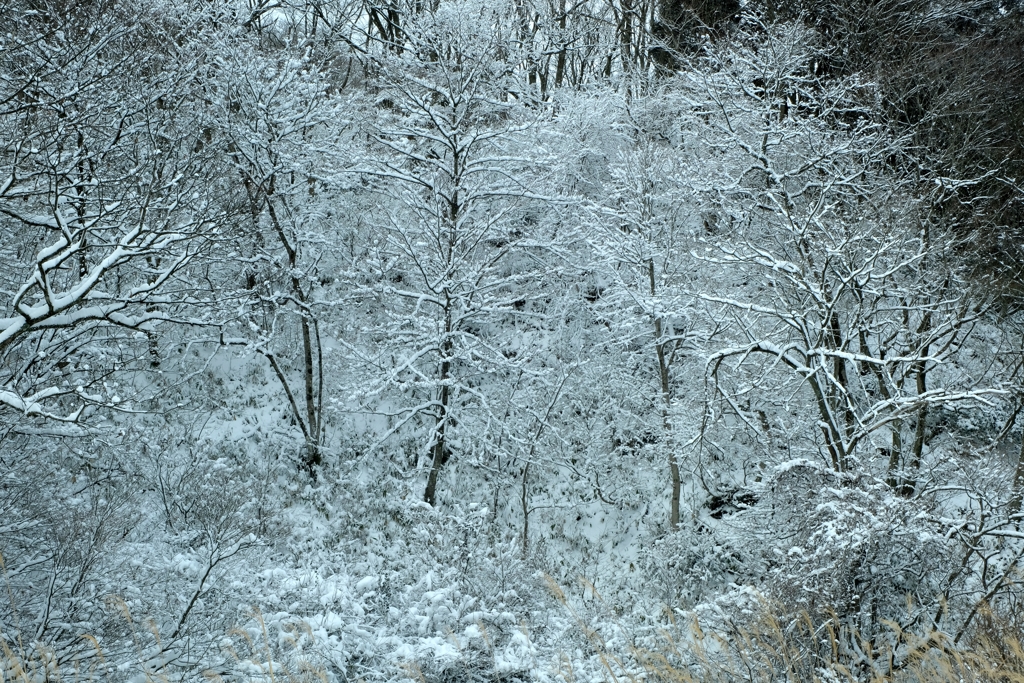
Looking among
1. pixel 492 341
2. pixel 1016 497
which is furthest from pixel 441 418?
pixel 1016 497

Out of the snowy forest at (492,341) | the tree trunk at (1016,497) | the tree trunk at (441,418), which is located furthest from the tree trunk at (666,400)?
the tree trunk at (1016,497)

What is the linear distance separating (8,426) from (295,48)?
10354 mm

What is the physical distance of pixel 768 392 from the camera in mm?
12102

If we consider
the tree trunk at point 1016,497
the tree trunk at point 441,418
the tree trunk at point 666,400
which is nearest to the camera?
the tree trunk at point 1016,497

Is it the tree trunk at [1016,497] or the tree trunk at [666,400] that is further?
the tree trunk at [666,400]

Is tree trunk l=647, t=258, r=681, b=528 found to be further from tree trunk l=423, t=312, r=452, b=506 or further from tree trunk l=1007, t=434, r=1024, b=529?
tree trunk l=1007, t=434, r=1024, b=529

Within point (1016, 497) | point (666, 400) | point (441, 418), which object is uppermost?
point (666, 400)

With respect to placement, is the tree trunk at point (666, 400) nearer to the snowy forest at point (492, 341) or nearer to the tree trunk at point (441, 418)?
the snowy forest at point (492, 341)

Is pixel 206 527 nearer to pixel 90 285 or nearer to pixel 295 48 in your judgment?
pixel 90 285

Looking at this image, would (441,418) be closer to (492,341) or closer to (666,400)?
(492,341)

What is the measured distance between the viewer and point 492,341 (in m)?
14.4

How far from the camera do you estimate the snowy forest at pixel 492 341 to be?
7.11 meters

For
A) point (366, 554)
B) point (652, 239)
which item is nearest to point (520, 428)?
point (366, 554)

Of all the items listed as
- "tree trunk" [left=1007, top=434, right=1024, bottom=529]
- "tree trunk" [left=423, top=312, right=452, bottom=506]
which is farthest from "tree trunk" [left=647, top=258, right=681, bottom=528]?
"tree trunk" [left=1007, top=434, right=1024, bottom=529]
